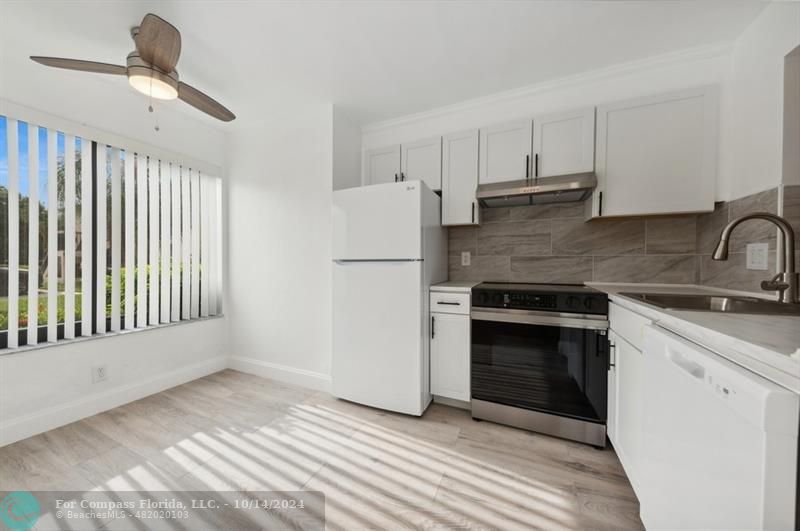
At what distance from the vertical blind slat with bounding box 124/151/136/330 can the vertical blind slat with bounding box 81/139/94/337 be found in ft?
0.75

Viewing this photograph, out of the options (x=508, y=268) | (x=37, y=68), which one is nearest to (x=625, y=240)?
(x=508, y=268)

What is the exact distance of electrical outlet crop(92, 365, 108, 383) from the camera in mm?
2195

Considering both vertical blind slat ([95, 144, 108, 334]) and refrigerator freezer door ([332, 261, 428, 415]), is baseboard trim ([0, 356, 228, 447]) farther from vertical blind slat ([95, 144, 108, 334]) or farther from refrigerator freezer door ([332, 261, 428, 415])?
refrigerator freezer door ([332, 261, 428, 415])

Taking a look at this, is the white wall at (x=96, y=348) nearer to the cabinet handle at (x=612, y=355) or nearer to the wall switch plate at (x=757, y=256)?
the cabinet handle at (x=612, y=355)

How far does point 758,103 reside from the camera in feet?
5.23

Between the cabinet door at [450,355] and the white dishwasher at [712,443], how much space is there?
44.3 inches

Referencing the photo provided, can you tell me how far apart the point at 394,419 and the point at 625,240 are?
2.23m

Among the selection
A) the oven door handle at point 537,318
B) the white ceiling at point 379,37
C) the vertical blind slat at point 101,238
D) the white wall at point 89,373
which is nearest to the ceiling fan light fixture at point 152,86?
the white ceiling at point 379,37

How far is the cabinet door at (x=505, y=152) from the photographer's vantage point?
227 cm

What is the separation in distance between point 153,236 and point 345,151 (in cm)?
190

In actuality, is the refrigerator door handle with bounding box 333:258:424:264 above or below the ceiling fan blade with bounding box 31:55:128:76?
below

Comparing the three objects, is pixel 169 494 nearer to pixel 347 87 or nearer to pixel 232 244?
pixel 232 244

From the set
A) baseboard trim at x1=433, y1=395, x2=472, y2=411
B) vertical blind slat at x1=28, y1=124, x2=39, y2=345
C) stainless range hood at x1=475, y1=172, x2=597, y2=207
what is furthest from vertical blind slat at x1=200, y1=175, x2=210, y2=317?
stainless range hood at x1=475, y1=172, x2=597, y2=207

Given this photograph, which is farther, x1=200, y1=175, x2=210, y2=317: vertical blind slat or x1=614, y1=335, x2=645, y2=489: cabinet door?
x1=200, y1=175, x2=210, y2=317: vertical blind slat
